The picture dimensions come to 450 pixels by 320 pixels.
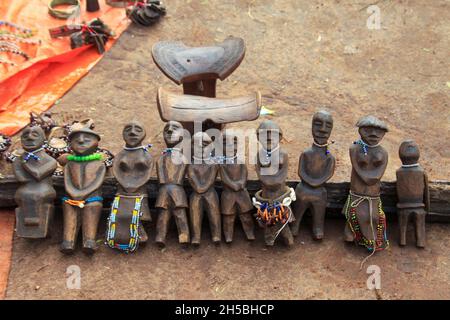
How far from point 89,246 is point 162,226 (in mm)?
509

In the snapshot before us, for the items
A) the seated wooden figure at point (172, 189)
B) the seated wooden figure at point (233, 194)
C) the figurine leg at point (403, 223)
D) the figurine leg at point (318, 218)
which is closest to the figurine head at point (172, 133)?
the seated wooden figure at point (172, 189)

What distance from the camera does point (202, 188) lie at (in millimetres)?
4078

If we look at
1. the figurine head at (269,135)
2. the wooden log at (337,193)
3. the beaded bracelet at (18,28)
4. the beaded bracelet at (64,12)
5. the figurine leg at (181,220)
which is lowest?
the figurine leg at (181,220)

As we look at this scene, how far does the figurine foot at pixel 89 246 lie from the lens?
396cm

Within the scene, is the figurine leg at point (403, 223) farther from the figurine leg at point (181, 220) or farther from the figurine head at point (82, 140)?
the figurine head at point (82, 140)

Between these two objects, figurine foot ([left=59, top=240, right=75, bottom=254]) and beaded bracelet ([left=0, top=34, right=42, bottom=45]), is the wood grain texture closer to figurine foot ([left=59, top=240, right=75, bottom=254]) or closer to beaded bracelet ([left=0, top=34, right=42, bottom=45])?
figurine foot ([left=59, top=240, right=75, bottom=254])

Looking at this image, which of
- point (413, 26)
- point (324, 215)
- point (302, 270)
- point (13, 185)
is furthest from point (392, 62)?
point (13, 185)

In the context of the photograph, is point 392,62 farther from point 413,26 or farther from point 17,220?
point 17,220

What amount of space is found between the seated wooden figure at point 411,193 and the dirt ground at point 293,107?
159mm

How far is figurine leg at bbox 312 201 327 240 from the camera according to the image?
413cm

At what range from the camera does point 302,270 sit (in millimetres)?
3945

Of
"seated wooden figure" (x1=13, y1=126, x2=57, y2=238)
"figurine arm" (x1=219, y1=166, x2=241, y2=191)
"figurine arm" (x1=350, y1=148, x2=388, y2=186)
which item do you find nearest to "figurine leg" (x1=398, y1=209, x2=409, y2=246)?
"figurine arm" (x1=350, y1=148, x2=388, y2=186)

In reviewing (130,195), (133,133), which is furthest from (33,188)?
(133,133)

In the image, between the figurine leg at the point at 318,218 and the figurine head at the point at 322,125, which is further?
the figurine leg at the point at 318,218
